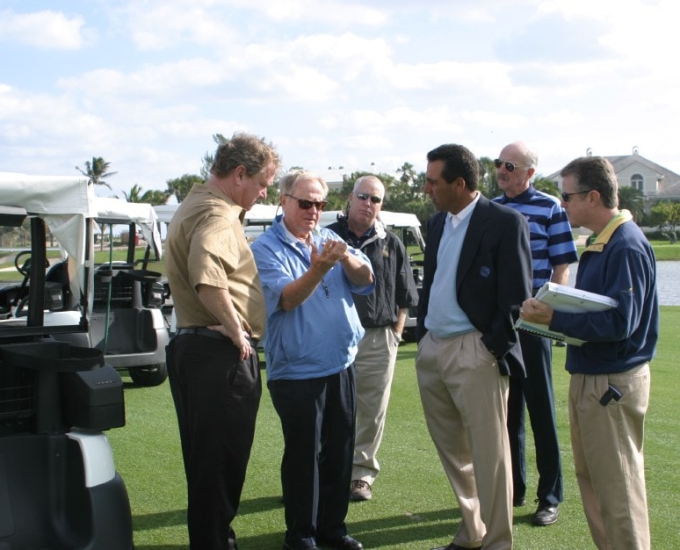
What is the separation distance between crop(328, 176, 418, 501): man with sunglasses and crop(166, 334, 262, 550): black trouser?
4.91 feet

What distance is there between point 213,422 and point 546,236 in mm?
2321

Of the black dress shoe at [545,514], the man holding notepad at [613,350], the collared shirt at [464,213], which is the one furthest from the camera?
the black dress shoe at [545,514]

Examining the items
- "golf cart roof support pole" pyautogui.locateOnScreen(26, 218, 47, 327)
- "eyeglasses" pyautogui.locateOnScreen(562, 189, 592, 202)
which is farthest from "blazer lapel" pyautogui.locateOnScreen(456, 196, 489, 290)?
"golf cart roof support pole" pyautogui.locateOnScreen(26, 218, 47, 327)

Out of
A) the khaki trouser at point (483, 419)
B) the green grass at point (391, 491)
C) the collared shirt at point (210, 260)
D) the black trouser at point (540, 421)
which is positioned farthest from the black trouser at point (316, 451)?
the black trouser at point (540, 421)

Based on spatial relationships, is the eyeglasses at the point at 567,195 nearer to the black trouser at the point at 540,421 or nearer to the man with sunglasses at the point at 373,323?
the black trouser at the point at 540,421

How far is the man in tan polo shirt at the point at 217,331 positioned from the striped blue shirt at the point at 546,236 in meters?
1.75

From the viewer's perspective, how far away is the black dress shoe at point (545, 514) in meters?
4.75

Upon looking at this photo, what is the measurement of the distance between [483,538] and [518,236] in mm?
A: 1453

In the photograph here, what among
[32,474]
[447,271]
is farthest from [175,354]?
[447,271]

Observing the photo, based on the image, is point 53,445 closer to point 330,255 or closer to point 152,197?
point 330,255

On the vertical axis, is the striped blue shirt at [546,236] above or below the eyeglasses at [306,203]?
below

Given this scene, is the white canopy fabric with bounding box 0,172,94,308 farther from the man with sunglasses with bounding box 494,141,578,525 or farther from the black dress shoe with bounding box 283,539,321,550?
the man with sunglasses with bounding box 494,141,578,525

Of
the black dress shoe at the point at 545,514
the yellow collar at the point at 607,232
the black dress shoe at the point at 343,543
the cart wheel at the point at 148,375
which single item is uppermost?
the yellow collar at the point at 607,232

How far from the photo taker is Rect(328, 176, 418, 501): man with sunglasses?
5.51 metres
